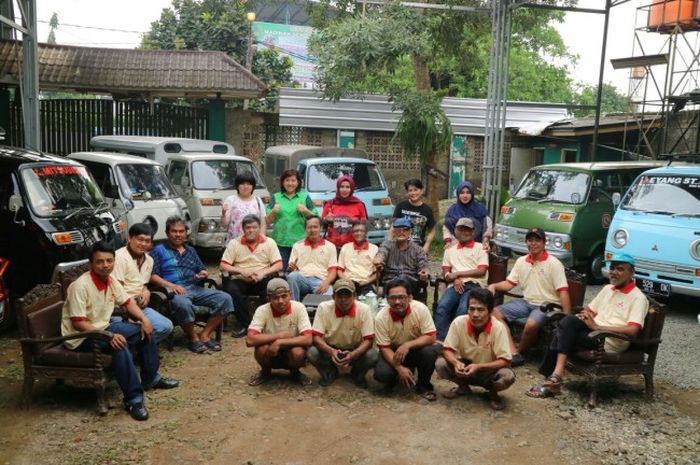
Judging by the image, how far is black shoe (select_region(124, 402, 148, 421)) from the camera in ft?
16.9

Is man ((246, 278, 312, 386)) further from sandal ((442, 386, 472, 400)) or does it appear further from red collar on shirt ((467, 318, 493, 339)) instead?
red collar on shirt ((467, 318, 493, 339))

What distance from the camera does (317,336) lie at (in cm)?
588

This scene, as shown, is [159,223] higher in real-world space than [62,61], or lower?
lower

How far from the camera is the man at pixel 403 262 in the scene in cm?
752

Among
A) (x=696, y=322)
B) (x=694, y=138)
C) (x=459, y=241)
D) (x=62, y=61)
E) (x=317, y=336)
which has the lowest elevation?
(x=696, y=322)

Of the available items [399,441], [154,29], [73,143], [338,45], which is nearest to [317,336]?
[399,441]

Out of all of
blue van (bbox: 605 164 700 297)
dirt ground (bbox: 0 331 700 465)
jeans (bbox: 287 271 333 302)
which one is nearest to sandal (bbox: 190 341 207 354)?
dirt ground (bbox: 0 331 700 465)

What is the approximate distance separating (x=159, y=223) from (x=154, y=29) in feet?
57.6

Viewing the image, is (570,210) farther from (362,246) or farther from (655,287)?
(362,246)

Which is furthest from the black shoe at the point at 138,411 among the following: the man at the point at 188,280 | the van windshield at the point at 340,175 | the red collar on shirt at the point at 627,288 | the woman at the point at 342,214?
the van windshield at the point at 340,175

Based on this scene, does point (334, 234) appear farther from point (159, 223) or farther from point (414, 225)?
point (159, 223)

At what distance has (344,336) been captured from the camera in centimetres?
593

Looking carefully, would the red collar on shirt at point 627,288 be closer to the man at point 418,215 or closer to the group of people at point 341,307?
the group of people at point 341,307

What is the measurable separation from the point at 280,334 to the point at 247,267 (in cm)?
181
